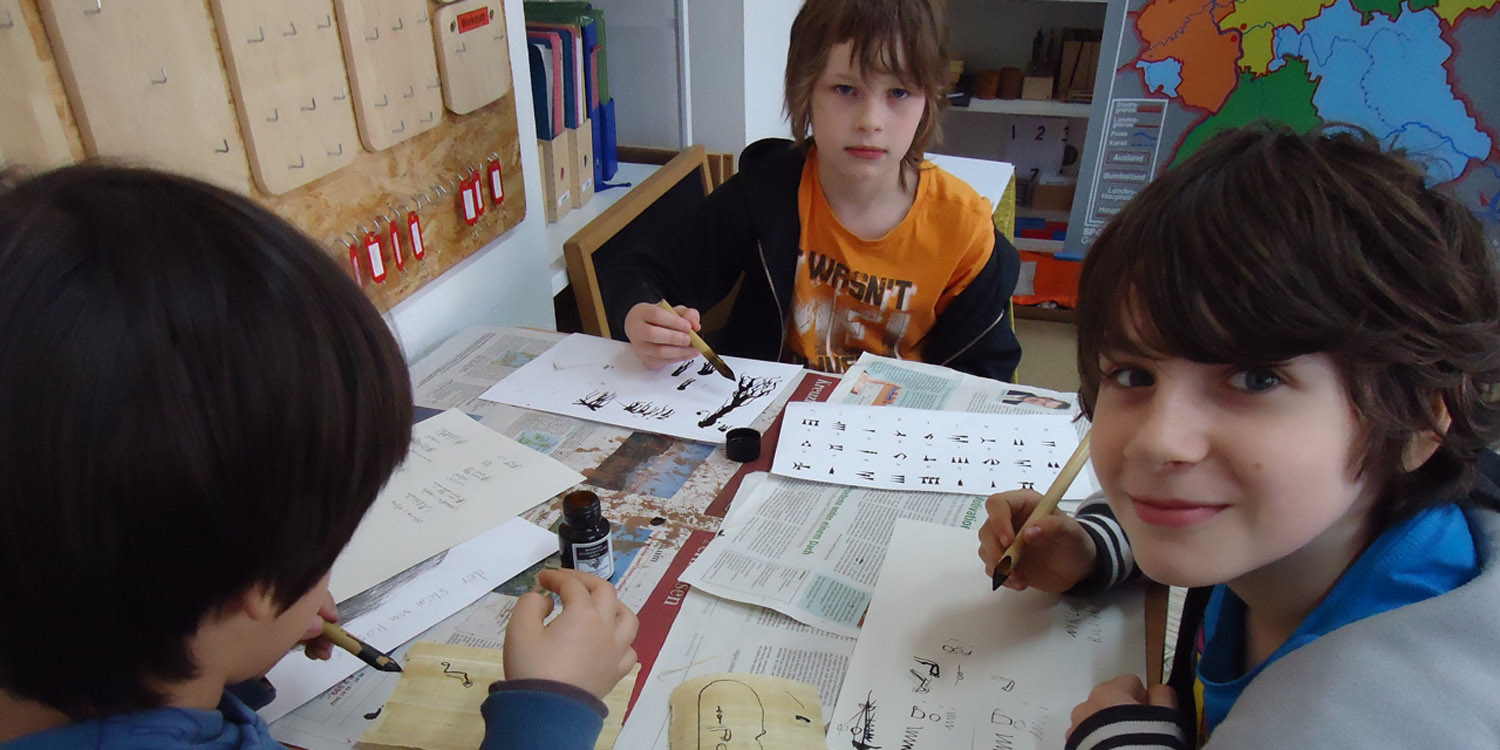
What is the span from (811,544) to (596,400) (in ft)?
1.23

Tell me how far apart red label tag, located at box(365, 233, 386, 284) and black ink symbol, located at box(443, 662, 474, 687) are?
2.02 ft

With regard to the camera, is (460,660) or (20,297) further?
(460,660)

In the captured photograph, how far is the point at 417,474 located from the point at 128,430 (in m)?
0.55

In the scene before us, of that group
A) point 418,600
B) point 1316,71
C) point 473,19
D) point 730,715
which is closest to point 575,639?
point 730,715

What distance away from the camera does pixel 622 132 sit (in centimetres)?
216

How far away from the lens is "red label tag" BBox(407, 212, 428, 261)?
1186mm

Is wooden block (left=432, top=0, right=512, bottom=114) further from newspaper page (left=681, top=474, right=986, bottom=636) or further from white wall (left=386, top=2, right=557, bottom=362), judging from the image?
newspaper page (left=681, top=474, right=986, bottom=636)

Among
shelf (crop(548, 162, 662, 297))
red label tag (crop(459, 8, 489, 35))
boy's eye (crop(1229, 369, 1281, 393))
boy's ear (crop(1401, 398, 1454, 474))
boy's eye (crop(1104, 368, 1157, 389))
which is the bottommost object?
shelf (crop(548, 162, 662, 297))

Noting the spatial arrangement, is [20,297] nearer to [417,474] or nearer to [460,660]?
[460,660]

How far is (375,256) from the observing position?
111 cm

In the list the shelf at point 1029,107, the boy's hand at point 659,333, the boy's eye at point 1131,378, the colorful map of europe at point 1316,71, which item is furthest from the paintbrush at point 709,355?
the shelf at point 1029,107

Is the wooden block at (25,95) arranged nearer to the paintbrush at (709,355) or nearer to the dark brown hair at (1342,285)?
the paintbrush at (709,355)

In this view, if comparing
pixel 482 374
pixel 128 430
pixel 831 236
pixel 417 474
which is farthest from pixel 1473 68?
pixel 128 430

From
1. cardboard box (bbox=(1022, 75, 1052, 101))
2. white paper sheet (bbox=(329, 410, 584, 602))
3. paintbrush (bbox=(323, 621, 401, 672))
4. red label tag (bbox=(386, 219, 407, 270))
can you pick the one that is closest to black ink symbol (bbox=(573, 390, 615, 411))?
white paper sheet (bbox=(329, 410, 584, 602))
